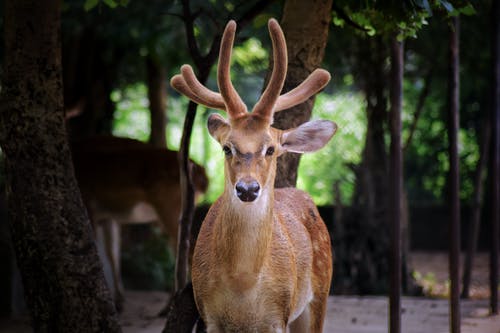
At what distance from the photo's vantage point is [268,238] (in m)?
3.90

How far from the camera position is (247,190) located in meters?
3.52

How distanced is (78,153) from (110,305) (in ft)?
12.0

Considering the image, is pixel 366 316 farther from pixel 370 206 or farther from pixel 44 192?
pixel 44 192

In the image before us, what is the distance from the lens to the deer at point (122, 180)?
26.5 ft

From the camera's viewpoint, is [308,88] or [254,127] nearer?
[254,127]

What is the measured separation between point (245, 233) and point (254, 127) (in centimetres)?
49

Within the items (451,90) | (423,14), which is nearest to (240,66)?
(451,90)

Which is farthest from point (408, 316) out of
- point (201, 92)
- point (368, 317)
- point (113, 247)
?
point (201, 92)

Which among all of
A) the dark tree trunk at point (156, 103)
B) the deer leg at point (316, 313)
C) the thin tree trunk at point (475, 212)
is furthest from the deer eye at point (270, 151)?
Answer: the dark tree trunk at point (156, 103)

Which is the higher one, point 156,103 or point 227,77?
point 156,103

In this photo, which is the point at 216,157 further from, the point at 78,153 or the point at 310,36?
the point at 310,36

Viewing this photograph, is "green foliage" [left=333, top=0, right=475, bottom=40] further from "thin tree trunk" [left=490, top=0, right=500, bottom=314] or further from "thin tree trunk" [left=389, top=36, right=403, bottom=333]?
"thin tree trunk" [left=490, top=0, right=500, bottom=314]

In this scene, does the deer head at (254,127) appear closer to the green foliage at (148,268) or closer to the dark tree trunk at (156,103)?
the green foliage at (148,268)

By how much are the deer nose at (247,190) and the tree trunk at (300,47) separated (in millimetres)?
1667
